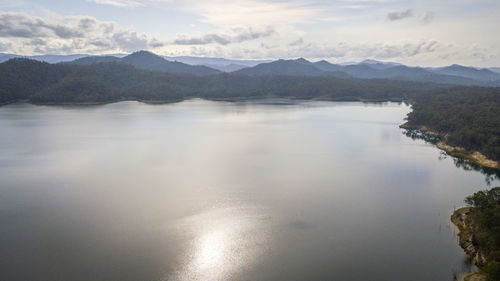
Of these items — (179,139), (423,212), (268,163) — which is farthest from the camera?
(179,139)

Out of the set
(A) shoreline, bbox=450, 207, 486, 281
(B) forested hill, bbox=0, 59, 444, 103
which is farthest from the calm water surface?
(B) forested hill, bbox=0, 59, 444, 103

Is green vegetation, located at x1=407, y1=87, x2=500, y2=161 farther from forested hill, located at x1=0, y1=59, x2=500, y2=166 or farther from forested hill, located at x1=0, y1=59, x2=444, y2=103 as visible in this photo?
forested hill, located at x1=0, y1=59, x2=444, y2=103

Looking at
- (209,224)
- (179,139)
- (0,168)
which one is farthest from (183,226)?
(179,139)

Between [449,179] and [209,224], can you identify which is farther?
[449,179]

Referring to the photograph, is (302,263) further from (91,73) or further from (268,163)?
(91,73)

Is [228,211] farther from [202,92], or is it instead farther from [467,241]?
[202,92]

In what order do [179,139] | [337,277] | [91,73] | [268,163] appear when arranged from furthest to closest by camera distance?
[91,73] < [179,139] < [268,163] < [337,277]
